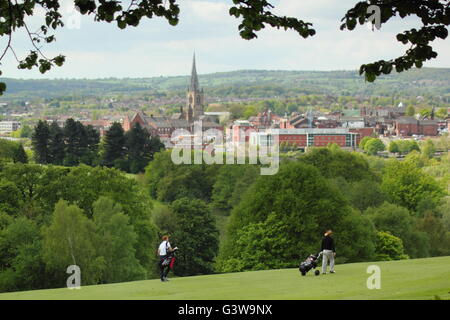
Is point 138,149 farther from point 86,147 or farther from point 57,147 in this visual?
point 57,147

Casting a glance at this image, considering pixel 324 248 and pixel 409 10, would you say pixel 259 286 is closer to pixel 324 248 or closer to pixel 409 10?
pixel 324 248

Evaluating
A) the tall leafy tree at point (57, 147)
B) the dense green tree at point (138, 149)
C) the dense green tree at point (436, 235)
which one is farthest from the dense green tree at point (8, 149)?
the dense green tree at point (436, 235)

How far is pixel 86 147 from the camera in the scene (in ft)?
354

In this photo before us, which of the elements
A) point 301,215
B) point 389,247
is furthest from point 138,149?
point 301,215

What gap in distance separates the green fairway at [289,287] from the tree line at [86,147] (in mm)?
85919

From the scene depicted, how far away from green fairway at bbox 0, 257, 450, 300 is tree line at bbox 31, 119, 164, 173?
8592 centimetres

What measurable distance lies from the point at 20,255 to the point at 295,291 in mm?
20041

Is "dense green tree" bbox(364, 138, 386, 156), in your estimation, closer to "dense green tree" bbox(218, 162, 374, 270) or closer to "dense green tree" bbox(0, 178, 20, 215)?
"dense green tree" bbox(0, 178, 20, 215)

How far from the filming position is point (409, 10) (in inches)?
379

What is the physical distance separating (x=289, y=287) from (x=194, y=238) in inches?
1425

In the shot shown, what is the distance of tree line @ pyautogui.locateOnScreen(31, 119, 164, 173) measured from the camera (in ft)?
343

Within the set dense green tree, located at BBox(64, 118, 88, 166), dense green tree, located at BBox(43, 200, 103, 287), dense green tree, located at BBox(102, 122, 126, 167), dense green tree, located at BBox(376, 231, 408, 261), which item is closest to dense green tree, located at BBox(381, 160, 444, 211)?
dense green tree, located at BBox(376, 231, 408, 261)
